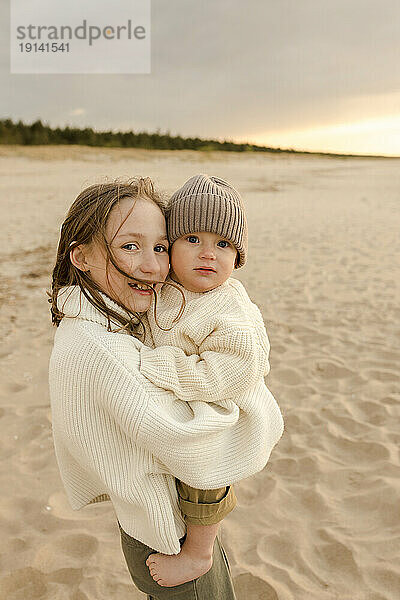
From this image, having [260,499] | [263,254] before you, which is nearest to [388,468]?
[260,499]

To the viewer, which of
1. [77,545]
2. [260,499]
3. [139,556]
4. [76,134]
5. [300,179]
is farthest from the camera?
[76,134]

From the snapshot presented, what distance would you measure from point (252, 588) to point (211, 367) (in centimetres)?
179

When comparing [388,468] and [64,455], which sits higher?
[64,455]

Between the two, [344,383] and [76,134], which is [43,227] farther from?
[76,134]

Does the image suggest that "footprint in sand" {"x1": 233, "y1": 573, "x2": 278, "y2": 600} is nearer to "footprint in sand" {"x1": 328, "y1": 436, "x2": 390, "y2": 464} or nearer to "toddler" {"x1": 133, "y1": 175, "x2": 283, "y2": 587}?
"footprint in sand" {"x1": 328, "y1": 436, "x2": 390, "y2": 464}

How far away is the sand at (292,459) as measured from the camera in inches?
107

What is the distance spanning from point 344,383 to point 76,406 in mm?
3655

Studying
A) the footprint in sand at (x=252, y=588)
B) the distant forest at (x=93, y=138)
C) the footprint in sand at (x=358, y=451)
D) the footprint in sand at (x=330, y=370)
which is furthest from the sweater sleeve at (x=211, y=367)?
the distant forest at (x=93, y=138)

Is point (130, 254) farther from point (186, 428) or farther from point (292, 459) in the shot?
point (292, 459)

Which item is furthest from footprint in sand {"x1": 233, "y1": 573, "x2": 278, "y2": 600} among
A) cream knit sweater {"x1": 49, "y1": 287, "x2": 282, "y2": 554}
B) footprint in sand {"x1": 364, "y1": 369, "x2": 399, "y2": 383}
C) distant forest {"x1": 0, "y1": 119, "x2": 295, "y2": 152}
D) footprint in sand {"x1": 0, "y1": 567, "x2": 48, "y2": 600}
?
distant forest {"x1": 0, "y1": 119, "x2": 295, "y2": 152}

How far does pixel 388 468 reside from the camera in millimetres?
3482

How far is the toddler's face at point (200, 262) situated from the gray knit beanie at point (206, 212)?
2cm

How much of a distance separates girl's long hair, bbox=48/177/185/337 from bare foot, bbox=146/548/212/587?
0.58 m

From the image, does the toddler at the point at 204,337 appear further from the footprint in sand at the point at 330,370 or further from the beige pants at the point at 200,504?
the footprint in sand at the point at 330,370
